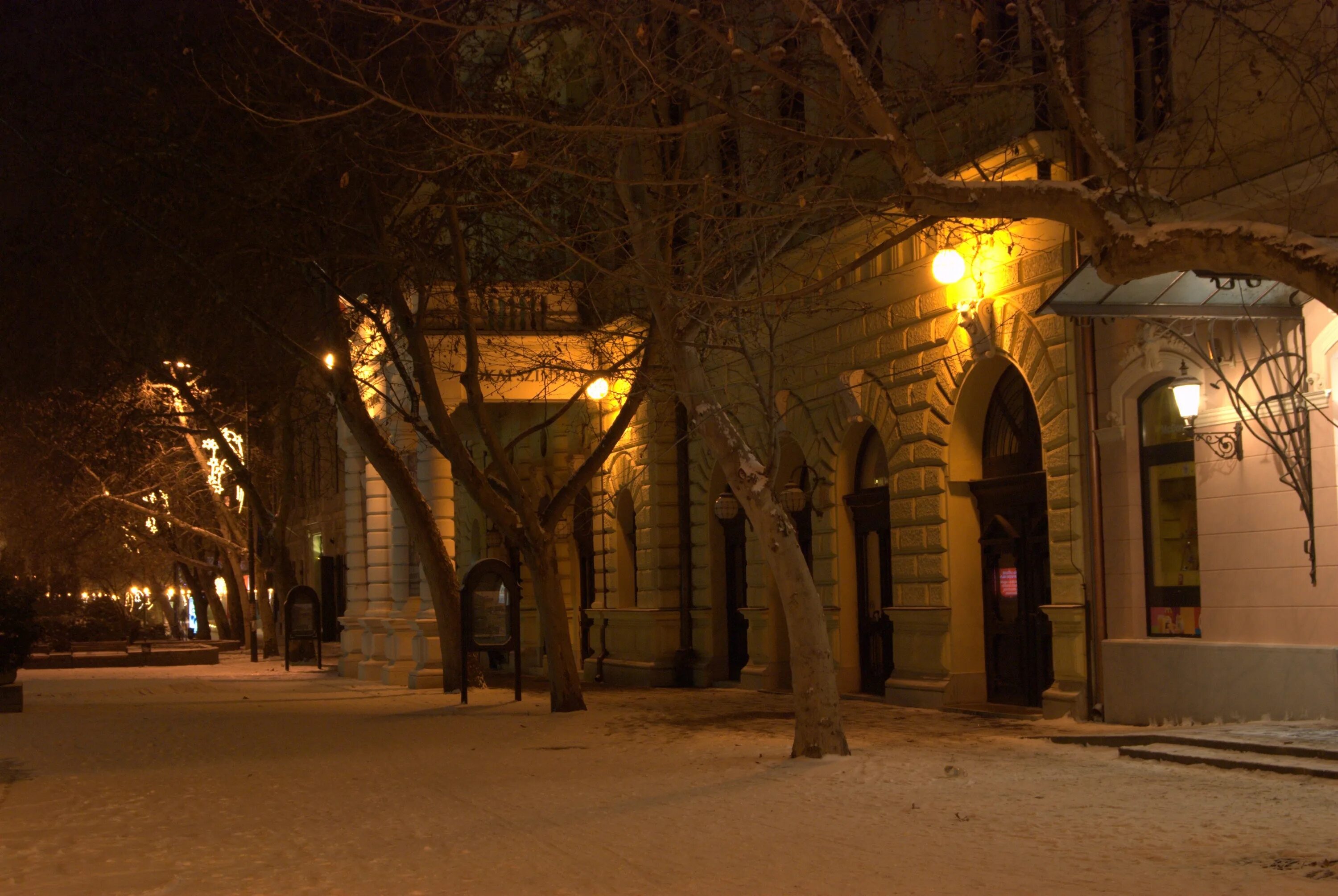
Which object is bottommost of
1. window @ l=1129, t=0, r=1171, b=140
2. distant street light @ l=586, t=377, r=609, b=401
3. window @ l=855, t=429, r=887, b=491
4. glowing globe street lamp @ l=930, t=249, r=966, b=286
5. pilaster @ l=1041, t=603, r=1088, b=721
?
pilaster @ l=1041, t=603, r=1088, b=721

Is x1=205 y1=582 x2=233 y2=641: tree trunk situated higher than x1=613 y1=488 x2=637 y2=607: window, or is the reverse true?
x1=613 y1=488 x2=637 y2=607: window

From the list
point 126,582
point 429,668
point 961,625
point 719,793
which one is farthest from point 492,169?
point 126,582

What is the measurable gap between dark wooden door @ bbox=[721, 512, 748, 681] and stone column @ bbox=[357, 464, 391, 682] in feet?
24.2

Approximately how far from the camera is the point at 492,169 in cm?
1423

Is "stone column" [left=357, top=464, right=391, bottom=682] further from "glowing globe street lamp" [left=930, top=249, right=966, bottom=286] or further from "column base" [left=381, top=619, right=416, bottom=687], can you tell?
"glowing globe street lamp" [left=930, top=249, right=966, bottom=286]

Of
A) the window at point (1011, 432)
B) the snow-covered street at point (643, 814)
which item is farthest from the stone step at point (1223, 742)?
the window at point (1011, 432)

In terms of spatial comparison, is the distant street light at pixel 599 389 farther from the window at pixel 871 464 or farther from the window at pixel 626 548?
the window at pixel 626 548

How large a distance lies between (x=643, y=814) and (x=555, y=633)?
9.19 m

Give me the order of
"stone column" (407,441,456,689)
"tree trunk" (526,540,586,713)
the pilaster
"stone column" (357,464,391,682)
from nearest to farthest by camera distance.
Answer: the pilaster → "tree trunk" (526,540,586,713) → "stone column" (407,441,456,689) → "stone column" (357,464,391,682)

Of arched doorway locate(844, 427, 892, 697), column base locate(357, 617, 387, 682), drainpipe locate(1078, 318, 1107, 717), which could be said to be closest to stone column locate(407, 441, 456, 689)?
column base locate(357, 617, 387, 682)

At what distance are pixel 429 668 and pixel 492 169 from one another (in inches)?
549

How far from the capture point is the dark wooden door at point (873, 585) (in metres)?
21.1

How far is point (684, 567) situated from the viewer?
26.1m

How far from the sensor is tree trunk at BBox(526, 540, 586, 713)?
1958cm
